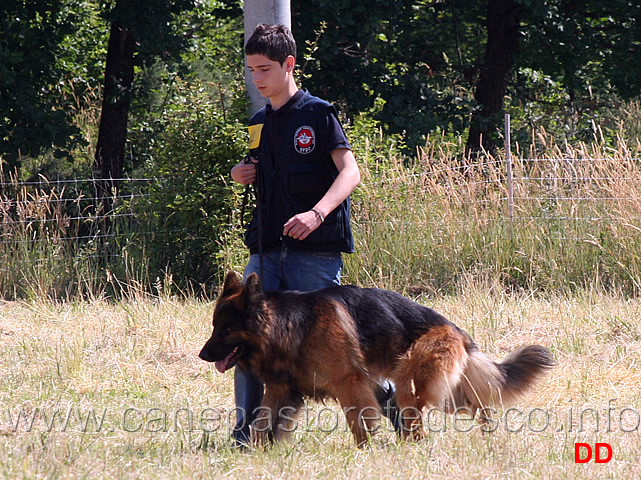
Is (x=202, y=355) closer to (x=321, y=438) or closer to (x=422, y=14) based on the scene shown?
(x=321, y=438)

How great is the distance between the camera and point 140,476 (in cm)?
338

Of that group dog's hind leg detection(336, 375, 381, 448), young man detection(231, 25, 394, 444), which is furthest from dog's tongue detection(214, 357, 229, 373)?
dog's hind leg detection(336, 375, 381, 448)

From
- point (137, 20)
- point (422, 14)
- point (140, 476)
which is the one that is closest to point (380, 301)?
point (140, 476)

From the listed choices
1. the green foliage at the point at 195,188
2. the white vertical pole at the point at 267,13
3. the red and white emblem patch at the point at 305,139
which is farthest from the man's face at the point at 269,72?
the green foliage at the point at 195,188

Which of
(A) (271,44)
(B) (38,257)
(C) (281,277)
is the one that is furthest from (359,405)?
(B) (38,257)

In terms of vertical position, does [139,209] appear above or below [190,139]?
below

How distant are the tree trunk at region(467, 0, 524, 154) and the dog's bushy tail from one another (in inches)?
406

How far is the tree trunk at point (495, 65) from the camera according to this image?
46.0 ft

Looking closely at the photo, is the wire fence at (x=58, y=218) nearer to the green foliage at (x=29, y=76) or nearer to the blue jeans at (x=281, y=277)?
the green foliage at (x=29, y=76)

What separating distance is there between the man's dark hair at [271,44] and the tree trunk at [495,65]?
412 inches

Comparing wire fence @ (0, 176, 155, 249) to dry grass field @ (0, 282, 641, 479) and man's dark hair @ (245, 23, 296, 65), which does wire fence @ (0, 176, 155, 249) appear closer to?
dry grass field @ (0, 282, 641, 479)

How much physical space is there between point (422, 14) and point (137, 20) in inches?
241

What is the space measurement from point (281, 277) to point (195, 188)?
14.0 feet

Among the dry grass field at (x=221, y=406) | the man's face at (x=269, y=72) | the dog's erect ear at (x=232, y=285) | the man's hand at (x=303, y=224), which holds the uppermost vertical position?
the man's face at (x=269, y=72)
